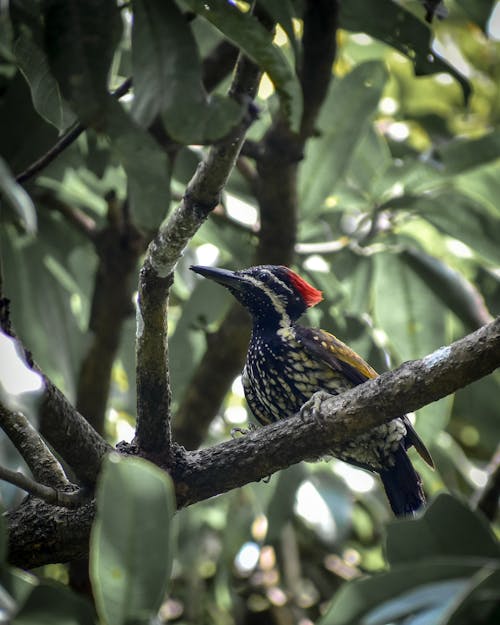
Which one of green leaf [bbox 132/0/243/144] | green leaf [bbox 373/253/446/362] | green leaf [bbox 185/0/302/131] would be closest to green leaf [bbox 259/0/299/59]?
green leaf [bbox 185/0/302/131]

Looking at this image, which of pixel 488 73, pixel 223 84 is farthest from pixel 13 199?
pixel 488 73

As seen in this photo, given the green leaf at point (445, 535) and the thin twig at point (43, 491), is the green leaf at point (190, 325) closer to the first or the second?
the thin twig at point (43, 491)

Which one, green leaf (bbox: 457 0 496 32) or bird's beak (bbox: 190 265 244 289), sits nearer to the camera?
green leaf (bbox: 457 0 496 32)

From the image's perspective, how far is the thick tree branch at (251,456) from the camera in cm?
252

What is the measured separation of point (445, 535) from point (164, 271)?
1.16 metres

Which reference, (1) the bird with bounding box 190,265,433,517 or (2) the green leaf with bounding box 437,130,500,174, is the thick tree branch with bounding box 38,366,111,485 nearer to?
(1) the bird with bounding box 190,265,433,517

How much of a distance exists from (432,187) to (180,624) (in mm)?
2691

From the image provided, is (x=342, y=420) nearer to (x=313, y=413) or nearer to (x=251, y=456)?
(x=313, y=413)

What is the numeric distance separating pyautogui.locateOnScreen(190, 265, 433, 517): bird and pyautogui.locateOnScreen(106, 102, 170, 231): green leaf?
4.70 feet

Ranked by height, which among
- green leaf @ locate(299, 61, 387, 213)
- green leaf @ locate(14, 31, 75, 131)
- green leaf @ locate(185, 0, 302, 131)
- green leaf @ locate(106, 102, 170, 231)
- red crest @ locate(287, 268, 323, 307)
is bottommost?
green leaf @ locate(106, 102, 170, 231)

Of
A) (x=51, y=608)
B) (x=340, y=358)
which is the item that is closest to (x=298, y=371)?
(x=340, y=358)

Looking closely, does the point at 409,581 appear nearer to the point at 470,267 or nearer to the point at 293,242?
the point at 293,242

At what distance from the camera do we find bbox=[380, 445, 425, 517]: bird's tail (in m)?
3.57

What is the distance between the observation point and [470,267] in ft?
15.2
